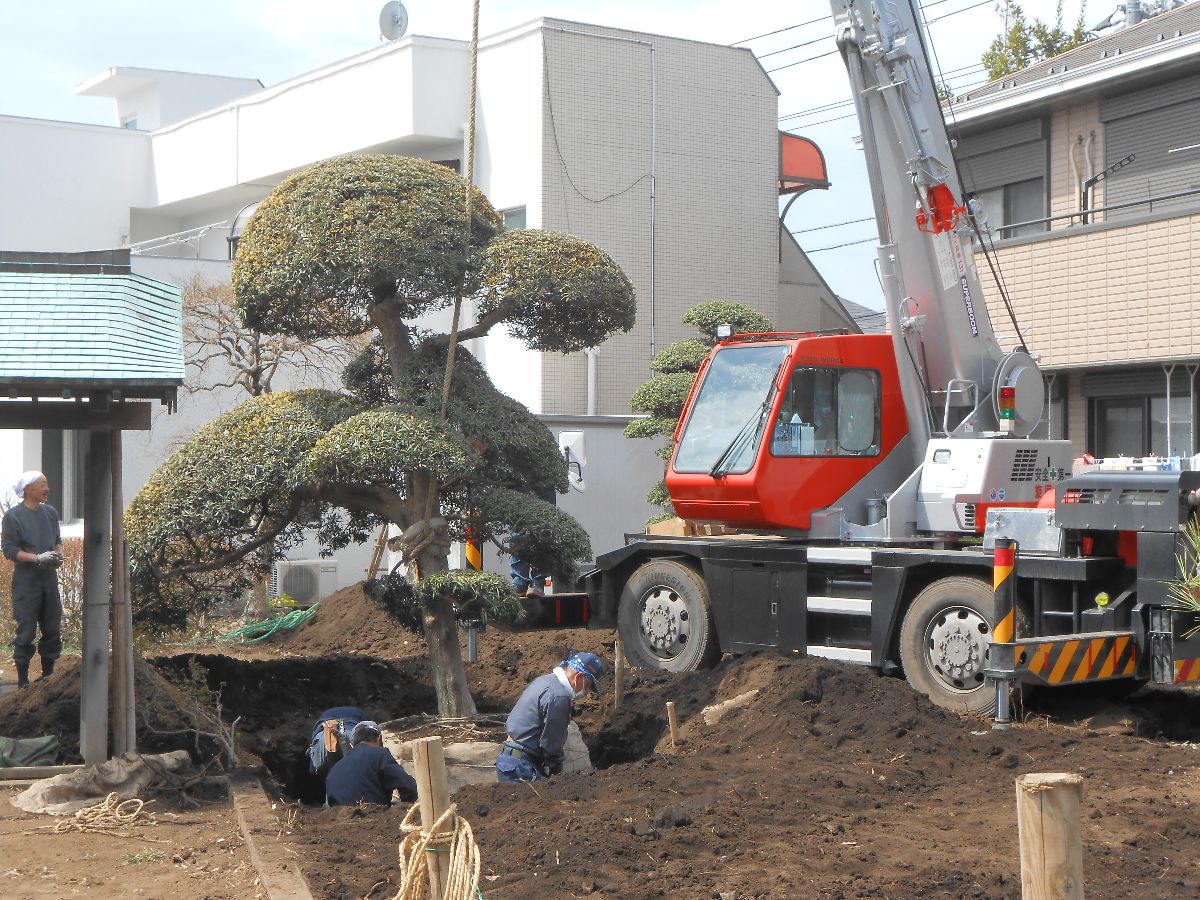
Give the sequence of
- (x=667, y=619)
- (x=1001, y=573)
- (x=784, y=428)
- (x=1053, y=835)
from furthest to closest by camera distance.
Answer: (x=667, y=619), (x=784, y=428), (x=1001, y=573), (x=1053, y=835)

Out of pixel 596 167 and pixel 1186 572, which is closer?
pixel 1186 572

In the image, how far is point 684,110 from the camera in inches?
845

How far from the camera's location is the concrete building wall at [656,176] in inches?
798

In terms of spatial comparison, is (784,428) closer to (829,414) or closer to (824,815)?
(829,414)

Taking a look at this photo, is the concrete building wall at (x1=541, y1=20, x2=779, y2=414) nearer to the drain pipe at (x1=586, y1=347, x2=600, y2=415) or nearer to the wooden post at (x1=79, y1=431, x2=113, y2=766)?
the drain pipe at (x1=586, y1=347, x2=600, y2=415)

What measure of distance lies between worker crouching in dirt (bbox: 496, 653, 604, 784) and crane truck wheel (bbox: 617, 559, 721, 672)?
313cm

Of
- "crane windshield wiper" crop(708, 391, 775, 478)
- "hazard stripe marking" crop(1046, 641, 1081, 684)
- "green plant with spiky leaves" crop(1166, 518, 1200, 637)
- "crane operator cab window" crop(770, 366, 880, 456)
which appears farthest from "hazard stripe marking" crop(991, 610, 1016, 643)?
"crane windshield wiper" crop(708, 391, 775, 478)

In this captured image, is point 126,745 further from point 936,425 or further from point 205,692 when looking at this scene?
point 936,425

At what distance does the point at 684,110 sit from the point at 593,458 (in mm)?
5792

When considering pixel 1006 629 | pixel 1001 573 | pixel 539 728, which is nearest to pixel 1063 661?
pixel 1006 629

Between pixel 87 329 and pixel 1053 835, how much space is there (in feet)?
21.2

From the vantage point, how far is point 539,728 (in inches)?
371

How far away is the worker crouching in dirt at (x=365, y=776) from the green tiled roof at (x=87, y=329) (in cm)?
253

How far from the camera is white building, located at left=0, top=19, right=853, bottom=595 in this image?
2002 centimetres
